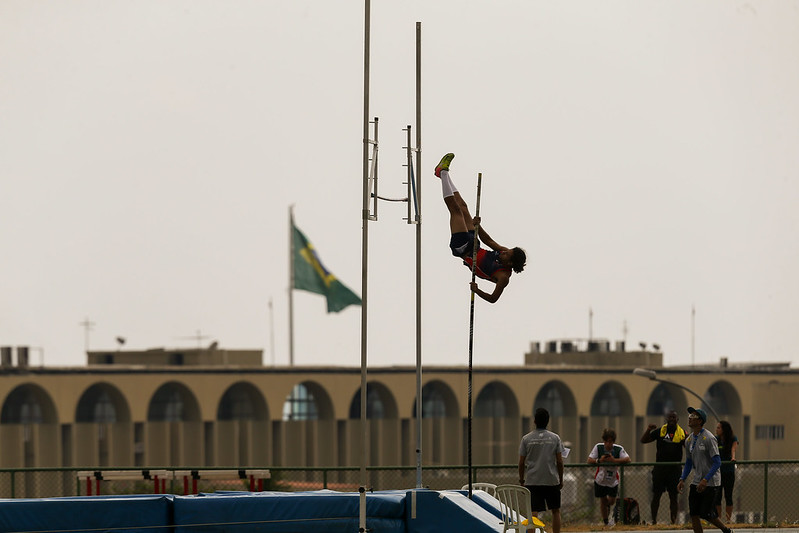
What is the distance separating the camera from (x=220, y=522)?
19578mm

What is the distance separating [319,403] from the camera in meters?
114

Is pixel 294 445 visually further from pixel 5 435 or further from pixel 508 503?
pixel 508 503

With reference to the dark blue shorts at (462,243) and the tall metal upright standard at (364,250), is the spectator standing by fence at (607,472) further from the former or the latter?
the tall metal upright standard at (364,250)

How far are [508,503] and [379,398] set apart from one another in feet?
316

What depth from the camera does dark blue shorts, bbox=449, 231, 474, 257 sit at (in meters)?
20.0

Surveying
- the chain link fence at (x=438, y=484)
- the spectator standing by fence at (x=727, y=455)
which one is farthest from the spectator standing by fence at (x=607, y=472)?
the spectator standing by fence at (x=727, y=455)

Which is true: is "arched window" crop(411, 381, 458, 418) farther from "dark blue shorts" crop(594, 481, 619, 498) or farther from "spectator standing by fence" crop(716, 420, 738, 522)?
"dark blue shorts" crop(594, 481, 619, 498)

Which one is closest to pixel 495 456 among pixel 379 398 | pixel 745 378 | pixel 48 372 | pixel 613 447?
pixel 379 398

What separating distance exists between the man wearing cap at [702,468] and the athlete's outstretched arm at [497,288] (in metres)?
3.45

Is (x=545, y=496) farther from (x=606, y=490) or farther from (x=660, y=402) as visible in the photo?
(x=660, y=402)

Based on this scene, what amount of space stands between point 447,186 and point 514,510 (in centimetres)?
432

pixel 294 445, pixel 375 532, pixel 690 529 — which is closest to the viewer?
pixel 375 532

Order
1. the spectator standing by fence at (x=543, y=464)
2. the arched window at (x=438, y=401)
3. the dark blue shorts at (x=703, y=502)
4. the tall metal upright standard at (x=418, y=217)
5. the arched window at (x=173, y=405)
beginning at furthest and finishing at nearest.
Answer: the arched window at (x=438, y=401)
the arched window at (x=173, y=405)
the dark blue shorts at (x=703, y=502)
the tall metal upright standard at (x=418, y=217)
the spectator standing by fence at (x=543, y=464)

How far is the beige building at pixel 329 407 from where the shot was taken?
10031cm
